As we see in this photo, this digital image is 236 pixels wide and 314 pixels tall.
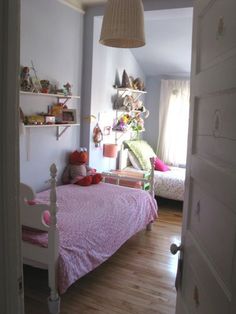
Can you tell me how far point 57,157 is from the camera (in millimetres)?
3463

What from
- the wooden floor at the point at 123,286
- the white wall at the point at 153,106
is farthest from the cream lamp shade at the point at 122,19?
the white wall at the point at 153,106

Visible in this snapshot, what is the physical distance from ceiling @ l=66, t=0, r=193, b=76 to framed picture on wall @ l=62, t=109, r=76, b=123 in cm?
125

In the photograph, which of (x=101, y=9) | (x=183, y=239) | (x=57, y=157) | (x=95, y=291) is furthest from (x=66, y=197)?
(x=101, y=9)

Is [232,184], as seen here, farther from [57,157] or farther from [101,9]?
[101,9]

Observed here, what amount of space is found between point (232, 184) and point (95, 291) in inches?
79.3

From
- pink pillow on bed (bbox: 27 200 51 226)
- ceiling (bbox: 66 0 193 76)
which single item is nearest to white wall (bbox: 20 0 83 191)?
ceiling (bbox: 66 0 193 76)

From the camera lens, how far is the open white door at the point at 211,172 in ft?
2.46

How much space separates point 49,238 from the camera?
1.99 metres

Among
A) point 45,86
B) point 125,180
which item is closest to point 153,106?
point 125,180

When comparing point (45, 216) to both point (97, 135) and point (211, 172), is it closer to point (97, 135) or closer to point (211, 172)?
point (211, 172)

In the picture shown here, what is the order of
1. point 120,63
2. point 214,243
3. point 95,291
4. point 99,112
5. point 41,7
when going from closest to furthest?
point 214,243
point 95,291
point 41,7
point 99,112
point 120,63

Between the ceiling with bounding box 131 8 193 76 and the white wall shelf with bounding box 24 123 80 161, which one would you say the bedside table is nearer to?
the white wall shelf with bounding box 24 123 80 161

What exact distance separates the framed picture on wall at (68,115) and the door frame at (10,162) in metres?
2.61

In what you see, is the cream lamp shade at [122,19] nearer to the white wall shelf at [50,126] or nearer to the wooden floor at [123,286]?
the white wall shelf at [50,126]
